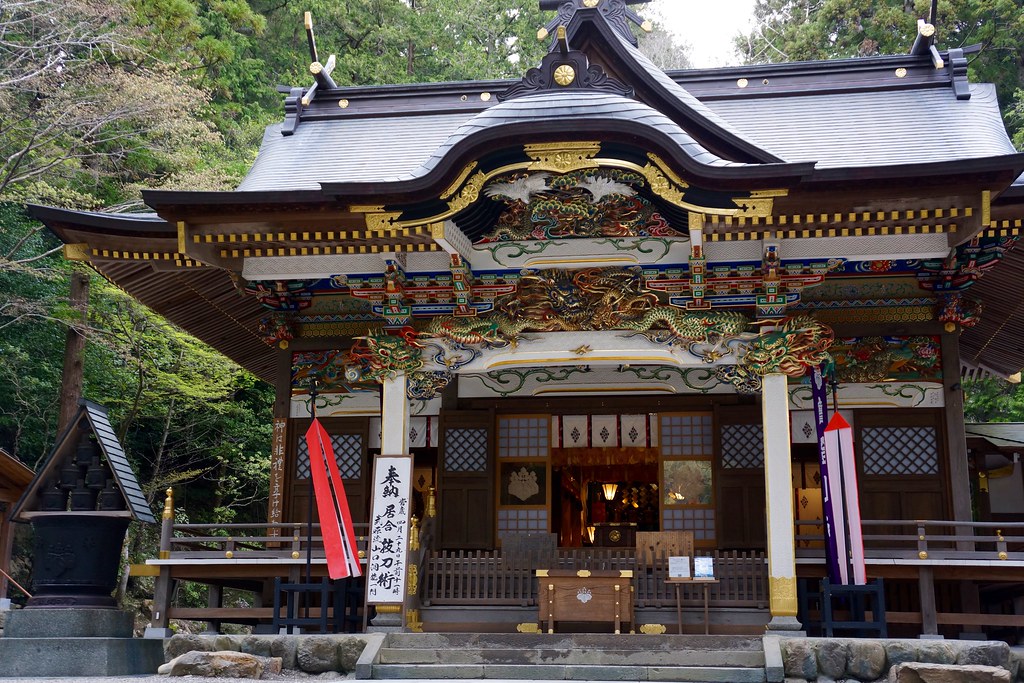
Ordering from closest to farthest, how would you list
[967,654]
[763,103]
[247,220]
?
1. [967,654]
2. [247,220]
3. [763,103]

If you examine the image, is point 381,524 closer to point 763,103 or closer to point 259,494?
point 763,103

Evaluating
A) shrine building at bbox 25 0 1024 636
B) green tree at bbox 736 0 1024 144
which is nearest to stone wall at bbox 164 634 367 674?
shrine building at bbox 25 0 1024 636

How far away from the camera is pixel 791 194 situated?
8.62 m

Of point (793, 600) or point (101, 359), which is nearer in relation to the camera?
point (793, 600)

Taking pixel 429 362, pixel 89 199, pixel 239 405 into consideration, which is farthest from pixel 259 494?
pixel 429 362

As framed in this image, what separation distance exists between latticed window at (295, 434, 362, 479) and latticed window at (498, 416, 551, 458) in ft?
5.56

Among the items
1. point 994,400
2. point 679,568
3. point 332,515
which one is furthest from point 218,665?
point 994,400

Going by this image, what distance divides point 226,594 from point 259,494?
2.48 metres

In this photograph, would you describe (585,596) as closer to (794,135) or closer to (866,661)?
(866,661)

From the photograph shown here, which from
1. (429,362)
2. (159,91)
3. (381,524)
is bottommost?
(381,524)

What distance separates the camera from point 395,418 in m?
9.80

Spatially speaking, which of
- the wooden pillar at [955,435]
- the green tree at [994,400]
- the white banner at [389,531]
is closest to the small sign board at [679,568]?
the white banner at [389,531]

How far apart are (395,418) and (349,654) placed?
2.30 m

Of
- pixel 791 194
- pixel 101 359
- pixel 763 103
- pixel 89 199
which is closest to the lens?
pixel 791 194
